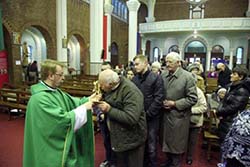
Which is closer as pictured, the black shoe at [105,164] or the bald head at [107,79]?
the bald head at [107,79]

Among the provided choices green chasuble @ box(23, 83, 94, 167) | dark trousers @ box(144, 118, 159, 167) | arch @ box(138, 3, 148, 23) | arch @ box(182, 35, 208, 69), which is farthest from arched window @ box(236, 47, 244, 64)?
green chasuble @ box(23, 83, 94, 167)

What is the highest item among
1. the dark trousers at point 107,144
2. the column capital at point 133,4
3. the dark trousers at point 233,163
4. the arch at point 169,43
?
the column capital at point 133,4

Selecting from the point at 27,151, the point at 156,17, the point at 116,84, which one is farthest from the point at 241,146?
the point at 156,17

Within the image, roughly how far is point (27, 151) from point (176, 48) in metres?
22.0

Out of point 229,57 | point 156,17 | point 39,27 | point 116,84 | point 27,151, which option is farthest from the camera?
point 156,17

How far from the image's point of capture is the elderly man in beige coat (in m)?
3.08

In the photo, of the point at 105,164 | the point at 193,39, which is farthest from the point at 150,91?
the point at 193,39

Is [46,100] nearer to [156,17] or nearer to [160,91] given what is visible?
[160,91]

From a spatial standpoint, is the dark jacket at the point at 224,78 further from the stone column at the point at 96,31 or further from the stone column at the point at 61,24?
the stone column at the point at 61,24

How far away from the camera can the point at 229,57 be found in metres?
20.9

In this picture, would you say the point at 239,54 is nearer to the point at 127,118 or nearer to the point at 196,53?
the point at 196,53

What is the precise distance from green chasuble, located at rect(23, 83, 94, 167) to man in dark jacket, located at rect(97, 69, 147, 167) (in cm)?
39

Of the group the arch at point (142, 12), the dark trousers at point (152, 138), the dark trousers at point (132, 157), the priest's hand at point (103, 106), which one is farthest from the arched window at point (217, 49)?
the priest's hand at point (103, 106)

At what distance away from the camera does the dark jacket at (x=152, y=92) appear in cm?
308
